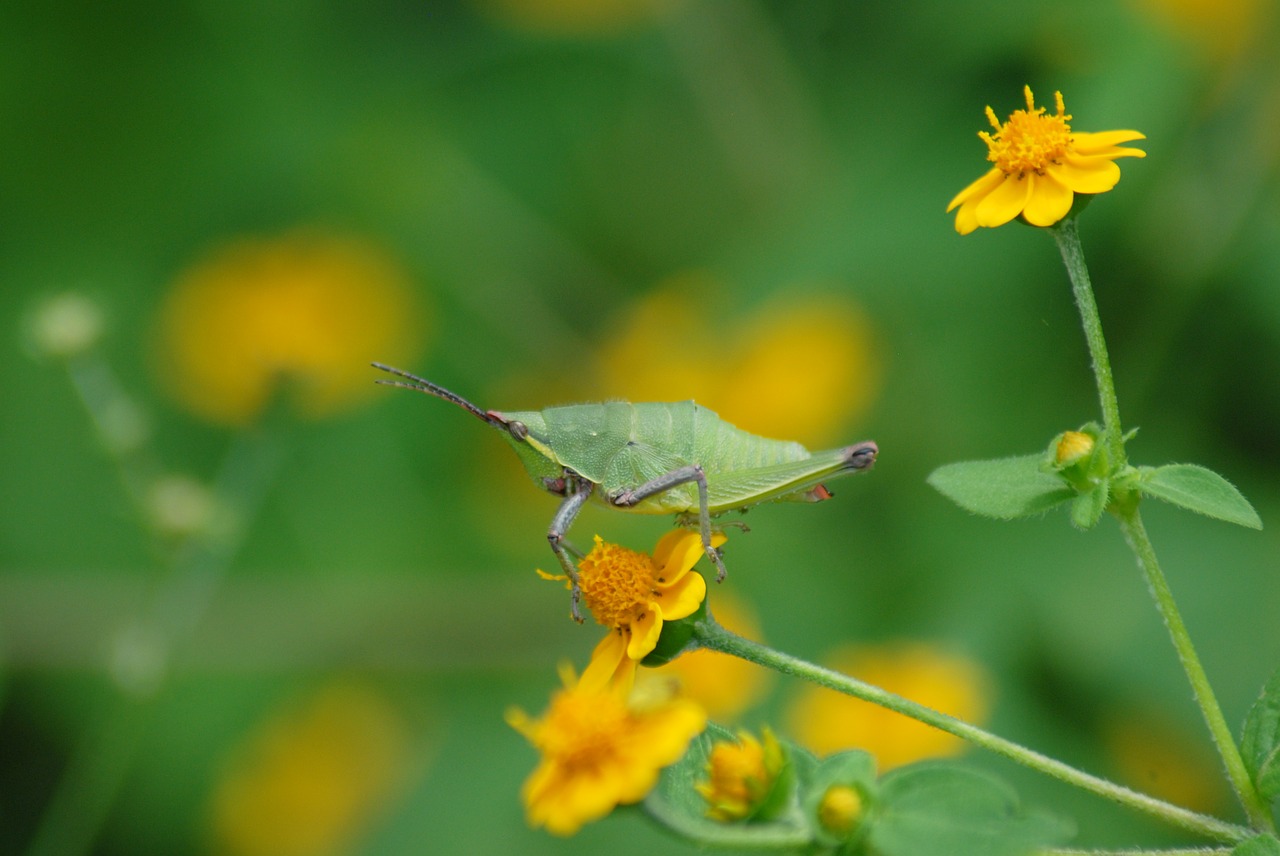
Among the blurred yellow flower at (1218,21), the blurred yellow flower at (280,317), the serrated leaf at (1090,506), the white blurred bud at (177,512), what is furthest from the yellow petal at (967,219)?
the blurred yellow flower at (280,317)

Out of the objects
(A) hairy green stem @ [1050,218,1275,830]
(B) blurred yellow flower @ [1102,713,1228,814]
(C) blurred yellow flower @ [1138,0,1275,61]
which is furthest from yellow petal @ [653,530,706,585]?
(C) blurred yellow flower @ [1138,0,1275,61]

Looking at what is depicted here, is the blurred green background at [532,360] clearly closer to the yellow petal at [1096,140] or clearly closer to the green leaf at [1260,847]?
the yellow petal at [1096,140]

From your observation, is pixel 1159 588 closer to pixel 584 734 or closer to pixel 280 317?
pixel 584 734

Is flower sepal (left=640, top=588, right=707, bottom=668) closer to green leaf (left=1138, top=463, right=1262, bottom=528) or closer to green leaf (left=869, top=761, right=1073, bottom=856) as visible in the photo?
green leaf (left=869, top=761, right=1073, bottom=856)

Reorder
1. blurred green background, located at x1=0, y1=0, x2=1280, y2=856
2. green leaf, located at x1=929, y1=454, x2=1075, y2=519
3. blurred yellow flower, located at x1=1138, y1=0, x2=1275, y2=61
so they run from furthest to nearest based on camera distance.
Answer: blurred yellow flower, located at x1=1138, y1=0, x2=1275, y2=61 < blurred green background, located at x1=0, y1=0, x2=1280, y2=856 < green leaf, located at x1=929, y1=454, x2=1075, y2=519

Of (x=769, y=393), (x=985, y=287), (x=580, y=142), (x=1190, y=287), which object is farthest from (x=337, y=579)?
(x=1190, y=287)
